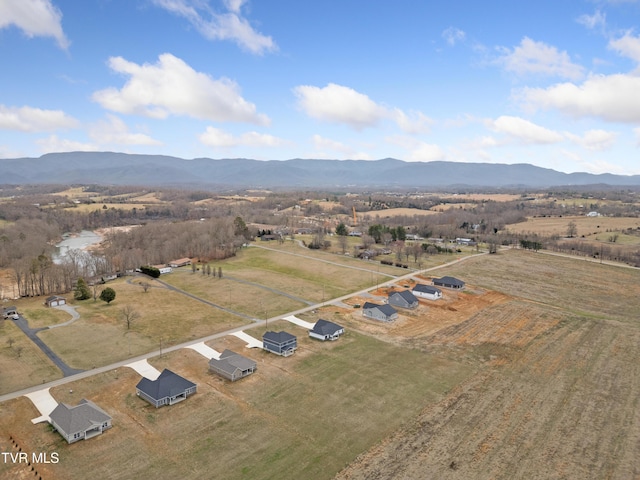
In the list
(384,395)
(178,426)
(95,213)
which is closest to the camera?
(178,426)

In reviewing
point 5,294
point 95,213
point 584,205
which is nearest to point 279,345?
point 5,294

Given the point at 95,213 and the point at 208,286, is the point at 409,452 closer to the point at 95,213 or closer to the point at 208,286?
the point at 208,286

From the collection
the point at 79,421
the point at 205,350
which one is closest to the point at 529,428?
the point at 205,350

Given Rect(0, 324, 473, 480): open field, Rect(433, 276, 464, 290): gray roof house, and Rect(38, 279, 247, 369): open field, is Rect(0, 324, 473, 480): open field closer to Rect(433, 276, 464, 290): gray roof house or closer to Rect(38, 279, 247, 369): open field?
Rect(38, 279, 247, 369): open field

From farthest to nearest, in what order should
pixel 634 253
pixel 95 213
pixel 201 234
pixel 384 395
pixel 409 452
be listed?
1. pixel 95 213
2. pixel 201 234
3. pixel 634 253
4. pixel 384 395
5. pixel 409 452

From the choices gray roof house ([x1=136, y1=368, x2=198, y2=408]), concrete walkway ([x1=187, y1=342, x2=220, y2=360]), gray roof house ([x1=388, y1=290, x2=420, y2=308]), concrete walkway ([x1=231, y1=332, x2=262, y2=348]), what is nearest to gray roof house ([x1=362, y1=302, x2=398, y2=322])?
gray roof house ([x1=388, y1=290, x2=420, y2=308])

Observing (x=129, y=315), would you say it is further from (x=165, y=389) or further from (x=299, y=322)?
(x=165, y=389)
